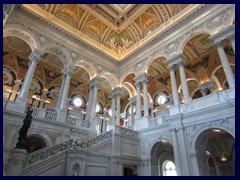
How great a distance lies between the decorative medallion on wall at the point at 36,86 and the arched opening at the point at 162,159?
40.3 feet

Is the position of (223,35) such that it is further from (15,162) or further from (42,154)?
(15,162)

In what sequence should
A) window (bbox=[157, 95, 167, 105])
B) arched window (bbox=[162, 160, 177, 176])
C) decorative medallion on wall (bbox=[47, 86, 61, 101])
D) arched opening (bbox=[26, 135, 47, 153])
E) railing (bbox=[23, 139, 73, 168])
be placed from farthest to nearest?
window (bbox=[157, 95, 167, 105]), decorative medallion on wall (bbox=[47, 86, 61, 101]), arched opening (bbox=[26, 135, 47, 153]), arched window (bbox=[162, 160, 177, 176]), railing (bbox=[23, 139, 73, 168])

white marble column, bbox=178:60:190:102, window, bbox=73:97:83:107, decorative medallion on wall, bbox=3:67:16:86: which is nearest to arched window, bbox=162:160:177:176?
white marble column, bbox=178:60:190:102

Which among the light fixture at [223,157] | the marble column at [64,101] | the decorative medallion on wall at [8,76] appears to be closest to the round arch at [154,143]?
the light fixture at [223,157]

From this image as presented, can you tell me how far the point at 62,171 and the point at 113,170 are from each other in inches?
116

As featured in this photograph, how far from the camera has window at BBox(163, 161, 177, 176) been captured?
10035 millimetres

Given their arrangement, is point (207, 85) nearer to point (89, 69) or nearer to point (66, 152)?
point (89, 69)

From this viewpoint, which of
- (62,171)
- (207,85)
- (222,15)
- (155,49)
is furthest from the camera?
(207,85)

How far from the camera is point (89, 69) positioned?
15797mm

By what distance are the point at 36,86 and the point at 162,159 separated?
518 inches

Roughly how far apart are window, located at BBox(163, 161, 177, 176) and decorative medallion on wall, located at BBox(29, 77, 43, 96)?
516 inches

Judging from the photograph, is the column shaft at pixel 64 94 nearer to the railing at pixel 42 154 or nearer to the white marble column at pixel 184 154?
the railing at pixel 42 154

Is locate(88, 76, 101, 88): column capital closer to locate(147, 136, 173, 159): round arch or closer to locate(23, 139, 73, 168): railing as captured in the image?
locate(147, 136, 173, 159): round arch

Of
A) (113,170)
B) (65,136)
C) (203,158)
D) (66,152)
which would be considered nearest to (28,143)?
(65,136)
